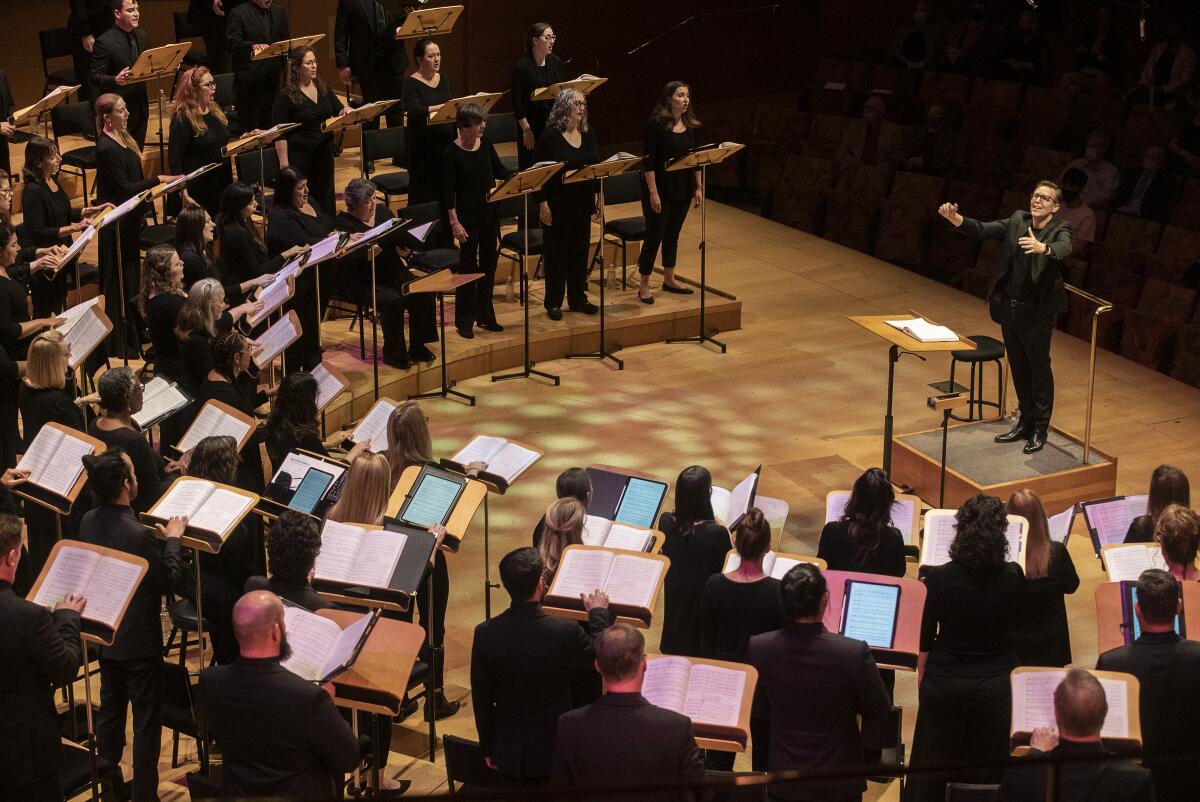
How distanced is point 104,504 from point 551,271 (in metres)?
5.11

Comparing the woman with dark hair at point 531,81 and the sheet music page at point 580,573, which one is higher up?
the woman with dark hair at point 531,81

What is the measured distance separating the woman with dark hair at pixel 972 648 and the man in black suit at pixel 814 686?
44 cm

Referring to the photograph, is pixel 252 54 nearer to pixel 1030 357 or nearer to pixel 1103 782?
pixel 1030 357

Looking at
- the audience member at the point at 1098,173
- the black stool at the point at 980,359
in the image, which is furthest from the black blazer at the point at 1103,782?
the audience member at the point at 1098,173

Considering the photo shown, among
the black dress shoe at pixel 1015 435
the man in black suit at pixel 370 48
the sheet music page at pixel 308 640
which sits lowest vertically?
the black dress shoe at pixel 1015 435

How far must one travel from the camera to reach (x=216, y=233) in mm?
8062

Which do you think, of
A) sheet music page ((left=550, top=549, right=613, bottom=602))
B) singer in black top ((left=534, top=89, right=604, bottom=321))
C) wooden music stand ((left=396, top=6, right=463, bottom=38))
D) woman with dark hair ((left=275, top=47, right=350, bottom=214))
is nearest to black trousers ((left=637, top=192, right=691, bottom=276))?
singer in black top ((left=534, top=89, right=604, bottom=321))

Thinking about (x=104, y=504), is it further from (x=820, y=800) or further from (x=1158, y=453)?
(x=1158, y=453)

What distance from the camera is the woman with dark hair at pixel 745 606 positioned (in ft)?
15.2

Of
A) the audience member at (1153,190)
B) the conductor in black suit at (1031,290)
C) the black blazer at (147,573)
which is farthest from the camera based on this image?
the audience member at (1153,190)

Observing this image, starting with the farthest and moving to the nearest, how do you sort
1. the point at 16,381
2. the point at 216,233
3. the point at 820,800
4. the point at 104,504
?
the point at 216,233 < the point at 16,381 < the point at 104,504 < the point at 820,800

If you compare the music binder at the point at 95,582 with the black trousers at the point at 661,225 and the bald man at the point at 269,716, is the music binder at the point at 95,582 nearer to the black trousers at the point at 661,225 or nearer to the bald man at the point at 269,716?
the bald man at the point at 269,716

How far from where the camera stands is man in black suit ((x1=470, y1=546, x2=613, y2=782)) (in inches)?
172

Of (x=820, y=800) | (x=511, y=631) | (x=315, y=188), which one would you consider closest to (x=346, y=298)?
(x=315, y=188)
